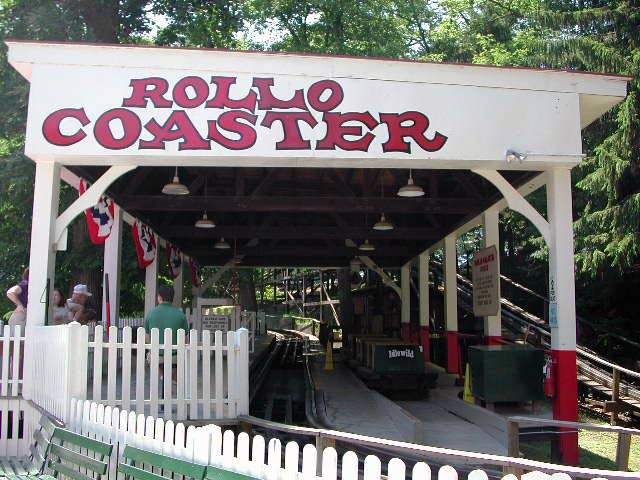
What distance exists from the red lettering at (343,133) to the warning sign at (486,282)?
4.21 meters

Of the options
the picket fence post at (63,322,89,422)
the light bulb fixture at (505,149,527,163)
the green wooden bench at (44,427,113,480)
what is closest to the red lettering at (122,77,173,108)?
the picket fence post at (63,322,89,422)

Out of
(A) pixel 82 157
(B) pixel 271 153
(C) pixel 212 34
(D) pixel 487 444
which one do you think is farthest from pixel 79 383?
(C) pixel 212 34

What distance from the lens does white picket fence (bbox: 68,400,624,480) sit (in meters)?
3.54

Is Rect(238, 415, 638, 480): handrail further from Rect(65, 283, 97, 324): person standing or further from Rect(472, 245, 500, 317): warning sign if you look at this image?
Rect(472, 245, 500, 317): warning sign

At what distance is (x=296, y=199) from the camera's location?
41.6 feet

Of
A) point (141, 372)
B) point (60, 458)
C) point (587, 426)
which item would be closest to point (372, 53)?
point (141, 372)

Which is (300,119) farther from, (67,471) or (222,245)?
(222,245)

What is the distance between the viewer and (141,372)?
7.64 metres

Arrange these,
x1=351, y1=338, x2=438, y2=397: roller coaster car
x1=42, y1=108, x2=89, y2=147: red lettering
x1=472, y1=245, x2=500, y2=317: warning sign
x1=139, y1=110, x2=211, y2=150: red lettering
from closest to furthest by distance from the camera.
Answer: x1=42, y1=108, x2=89, y2=147: red lettering, x1=139, y1=110, x2=211, y2=150: red lettering, x1=472, y1=245, x2=500, y2=317: warning sign, x1=351, y1=338, x2=438, y2=397: roller coaster car

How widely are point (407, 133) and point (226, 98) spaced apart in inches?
99.7

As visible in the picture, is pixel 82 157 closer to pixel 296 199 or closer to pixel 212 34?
pixel 296 199

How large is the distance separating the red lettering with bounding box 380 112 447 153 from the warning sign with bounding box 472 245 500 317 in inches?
143

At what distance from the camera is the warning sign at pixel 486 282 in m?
12.3

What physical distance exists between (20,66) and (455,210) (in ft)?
26.0
